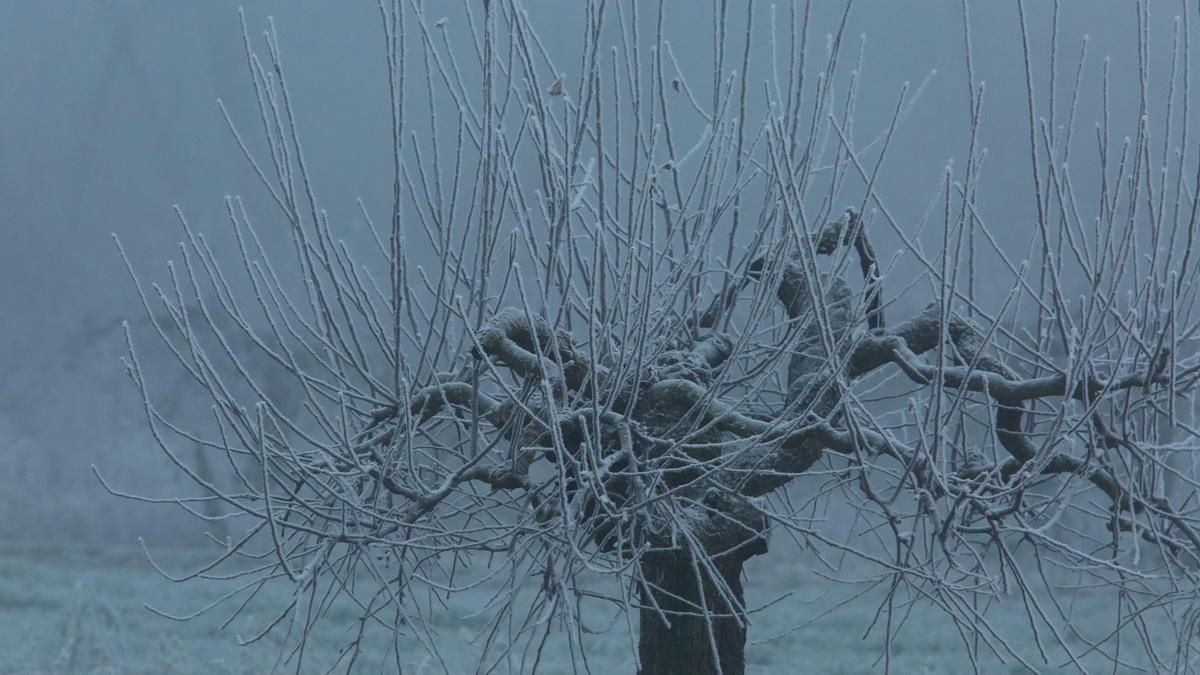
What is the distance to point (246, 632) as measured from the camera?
302 inches

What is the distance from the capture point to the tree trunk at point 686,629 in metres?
2.86

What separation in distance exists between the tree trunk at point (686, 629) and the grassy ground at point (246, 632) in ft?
8.60

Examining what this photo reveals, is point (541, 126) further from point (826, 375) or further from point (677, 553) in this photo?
point (677, 553)

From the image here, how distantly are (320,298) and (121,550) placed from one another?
28.8 ft

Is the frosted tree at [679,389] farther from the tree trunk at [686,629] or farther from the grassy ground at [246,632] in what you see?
the grassy ground at [246,632]

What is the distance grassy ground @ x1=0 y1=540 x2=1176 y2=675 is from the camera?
661cm

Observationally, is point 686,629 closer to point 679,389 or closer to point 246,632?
point 679,389

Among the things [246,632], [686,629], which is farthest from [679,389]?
[246,632]

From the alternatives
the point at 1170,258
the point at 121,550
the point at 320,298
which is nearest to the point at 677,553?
the point at 320,298

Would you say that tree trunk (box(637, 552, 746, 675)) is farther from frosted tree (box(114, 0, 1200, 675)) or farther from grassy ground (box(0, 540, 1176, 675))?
grassy ground (box(0, 540, 1176, 675))

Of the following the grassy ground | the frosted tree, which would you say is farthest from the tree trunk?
the grassy ground

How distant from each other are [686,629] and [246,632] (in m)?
5.64

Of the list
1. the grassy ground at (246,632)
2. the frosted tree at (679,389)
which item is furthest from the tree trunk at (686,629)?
the grassy ground at (246,632)

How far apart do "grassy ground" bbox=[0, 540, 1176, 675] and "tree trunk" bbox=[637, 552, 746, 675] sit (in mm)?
2621
